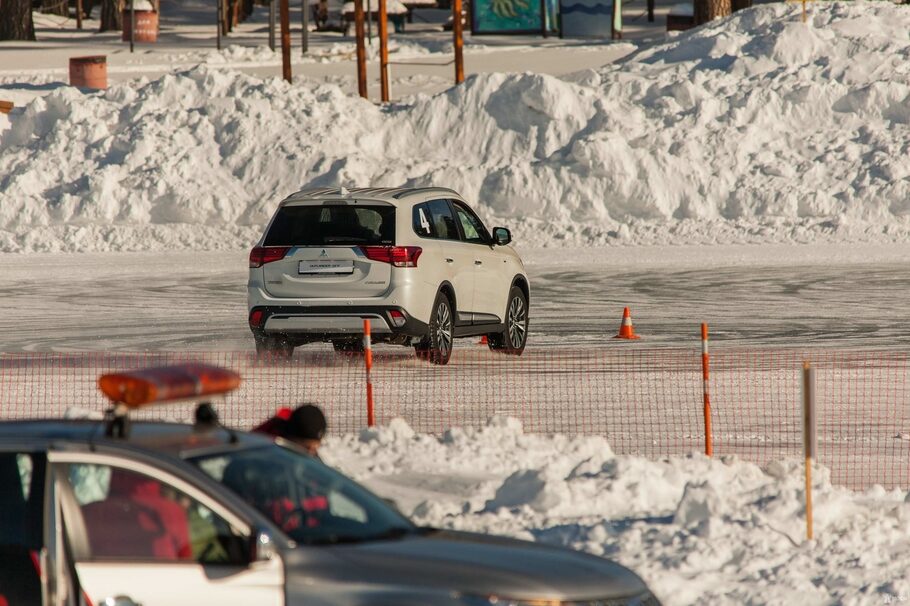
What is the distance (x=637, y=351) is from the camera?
16766mm

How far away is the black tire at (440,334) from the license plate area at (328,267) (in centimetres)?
94

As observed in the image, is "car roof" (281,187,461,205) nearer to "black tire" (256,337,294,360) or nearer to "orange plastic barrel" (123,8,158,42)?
"black tire" (256,337,294,360)

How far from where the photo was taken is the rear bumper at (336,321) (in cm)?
1493

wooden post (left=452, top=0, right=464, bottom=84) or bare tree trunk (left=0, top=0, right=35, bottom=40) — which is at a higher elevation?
bare tree trunk (left=0, top=0, right=35, bottom=40)

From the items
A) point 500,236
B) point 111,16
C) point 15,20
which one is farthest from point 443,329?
point 111,16

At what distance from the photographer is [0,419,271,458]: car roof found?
213 inches

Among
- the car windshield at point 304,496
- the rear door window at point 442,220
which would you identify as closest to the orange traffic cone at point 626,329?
the rear door window at point 442,220

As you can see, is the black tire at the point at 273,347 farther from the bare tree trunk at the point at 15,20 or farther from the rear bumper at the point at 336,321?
the bare tree trunk at the point at 15,20

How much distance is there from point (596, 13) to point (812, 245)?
2226 centimetres

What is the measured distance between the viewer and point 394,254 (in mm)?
14945

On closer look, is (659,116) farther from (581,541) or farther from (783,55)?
(581,541)

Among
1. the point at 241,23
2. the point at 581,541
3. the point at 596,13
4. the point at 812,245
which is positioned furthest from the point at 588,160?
the point at 241,23

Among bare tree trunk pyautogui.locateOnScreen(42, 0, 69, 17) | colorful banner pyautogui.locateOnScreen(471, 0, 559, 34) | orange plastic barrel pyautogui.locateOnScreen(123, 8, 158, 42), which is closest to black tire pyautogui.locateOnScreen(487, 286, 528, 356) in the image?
colorful banner pyautogui.locateOnScreen(471, 0, 559, 34)

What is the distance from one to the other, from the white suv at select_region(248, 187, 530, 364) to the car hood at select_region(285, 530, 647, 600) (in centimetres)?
931
